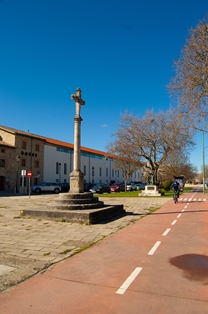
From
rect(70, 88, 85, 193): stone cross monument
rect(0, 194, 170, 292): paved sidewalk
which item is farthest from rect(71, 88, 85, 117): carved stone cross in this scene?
rect(0, 194, 170, 292): paved sidewalk

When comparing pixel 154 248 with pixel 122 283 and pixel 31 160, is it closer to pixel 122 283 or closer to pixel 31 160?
pixel 122 283

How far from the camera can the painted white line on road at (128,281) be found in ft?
13.3

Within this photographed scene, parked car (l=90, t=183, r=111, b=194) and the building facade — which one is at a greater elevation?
the building facade

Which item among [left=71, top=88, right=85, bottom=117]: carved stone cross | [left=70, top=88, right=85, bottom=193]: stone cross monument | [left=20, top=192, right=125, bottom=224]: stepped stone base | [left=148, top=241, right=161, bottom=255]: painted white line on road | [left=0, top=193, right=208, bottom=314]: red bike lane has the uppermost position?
[left=71, top=88, right=85, bottom=117]: carved stone cross

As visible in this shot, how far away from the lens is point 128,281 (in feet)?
14.5

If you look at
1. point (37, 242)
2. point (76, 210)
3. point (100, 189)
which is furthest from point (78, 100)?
point (100, 189)

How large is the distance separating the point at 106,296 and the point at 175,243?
153 inches

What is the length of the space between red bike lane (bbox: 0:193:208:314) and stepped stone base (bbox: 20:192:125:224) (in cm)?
368

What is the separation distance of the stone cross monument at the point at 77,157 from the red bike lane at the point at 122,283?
20.4ft

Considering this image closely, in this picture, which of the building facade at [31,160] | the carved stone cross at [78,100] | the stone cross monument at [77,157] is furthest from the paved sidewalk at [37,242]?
the building facade at [31,160]

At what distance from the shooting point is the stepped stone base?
35.0 ft

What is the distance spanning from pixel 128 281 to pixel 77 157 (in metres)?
9.49

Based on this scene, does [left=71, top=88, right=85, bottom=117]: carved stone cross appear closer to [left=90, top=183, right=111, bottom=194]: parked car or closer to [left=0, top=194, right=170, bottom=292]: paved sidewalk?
[left=0, top=194, right=170, bottom=292]: paved sidewalk

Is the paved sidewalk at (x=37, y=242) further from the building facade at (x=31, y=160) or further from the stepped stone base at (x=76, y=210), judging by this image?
the building facade at (x=31, y=160)
